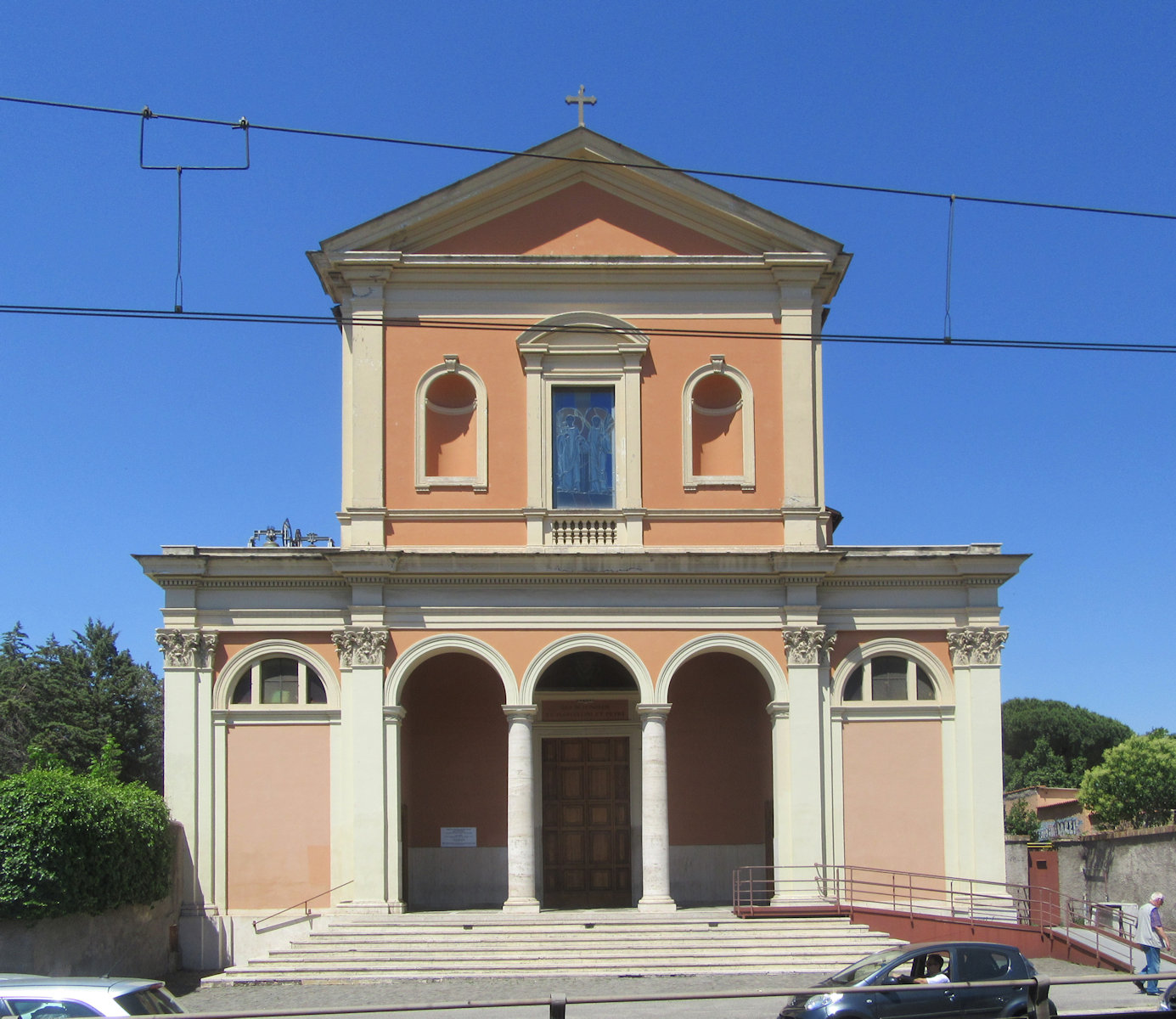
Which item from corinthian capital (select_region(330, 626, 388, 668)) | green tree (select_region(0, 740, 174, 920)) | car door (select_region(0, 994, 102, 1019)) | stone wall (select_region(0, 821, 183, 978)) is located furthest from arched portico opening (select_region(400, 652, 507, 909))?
car door (select_region(0, 994, 102, 1019))

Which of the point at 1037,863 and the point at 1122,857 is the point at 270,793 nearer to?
the point at 1037,863

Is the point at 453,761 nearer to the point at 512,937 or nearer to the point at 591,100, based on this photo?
the point at 512,937

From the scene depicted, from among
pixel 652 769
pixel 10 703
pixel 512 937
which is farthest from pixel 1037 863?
pixel 10 703

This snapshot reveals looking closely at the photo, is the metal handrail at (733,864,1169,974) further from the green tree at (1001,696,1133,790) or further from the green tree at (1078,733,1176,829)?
the green tree at (1001,696,1133,790)

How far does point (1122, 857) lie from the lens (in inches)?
1348

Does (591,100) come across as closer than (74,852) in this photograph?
No

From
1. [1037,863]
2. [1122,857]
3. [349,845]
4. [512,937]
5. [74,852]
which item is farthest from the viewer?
[1122,857]

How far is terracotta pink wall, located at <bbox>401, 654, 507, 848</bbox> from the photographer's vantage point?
26.3 metres

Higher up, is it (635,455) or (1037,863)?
(635,455)

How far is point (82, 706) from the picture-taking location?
1949 inches

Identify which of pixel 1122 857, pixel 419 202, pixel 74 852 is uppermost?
pixel 419 202

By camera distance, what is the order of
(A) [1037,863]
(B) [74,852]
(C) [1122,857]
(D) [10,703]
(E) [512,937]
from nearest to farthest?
(B) [74,852] → (E) [512,937] → (A) [1037,863] → (C) [1122,857] → (D) [10,703]

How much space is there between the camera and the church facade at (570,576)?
24.1 m

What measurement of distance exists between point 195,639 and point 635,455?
826 centimetres
